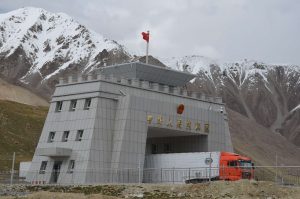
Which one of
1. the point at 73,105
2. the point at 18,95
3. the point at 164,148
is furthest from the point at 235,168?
the point at 18,95

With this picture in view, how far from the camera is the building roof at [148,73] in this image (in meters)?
62.8

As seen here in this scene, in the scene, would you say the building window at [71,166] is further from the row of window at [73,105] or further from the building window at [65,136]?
the row of window at [73,105]

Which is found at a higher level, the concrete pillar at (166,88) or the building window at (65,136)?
the concrete pillar at (166,88)

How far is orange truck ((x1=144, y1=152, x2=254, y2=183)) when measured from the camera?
1970 inches

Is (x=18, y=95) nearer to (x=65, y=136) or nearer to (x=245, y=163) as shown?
(x=65, y=136)

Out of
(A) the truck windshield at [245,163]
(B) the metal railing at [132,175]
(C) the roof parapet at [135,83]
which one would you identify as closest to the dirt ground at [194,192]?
(B) the metal railing at [132,175]

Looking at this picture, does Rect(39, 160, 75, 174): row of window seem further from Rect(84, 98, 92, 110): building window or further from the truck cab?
the truck cab

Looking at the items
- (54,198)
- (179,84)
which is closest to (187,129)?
(179,84)

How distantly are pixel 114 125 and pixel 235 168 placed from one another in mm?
13553

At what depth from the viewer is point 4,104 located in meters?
133

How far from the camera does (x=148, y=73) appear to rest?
63688mm

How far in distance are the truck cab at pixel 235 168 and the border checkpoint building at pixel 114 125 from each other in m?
7.65

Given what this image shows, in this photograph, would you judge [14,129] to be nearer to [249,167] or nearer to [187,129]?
[187,129]

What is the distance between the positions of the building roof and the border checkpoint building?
11 cm
